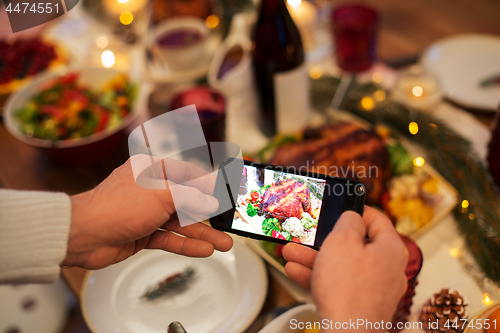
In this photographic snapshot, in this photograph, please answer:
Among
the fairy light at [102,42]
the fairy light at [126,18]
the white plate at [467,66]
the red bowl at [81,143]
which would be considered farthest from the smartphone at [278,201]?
the fairy light at [126,18]

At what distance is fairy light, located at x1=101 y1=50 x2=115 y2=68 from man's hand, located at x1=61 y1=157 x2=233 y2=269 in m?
0.72

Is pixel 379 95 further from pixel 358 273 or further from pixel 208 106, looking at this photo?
pixel 358 273

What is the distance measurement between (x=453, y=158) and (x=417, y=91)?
0.20 metres

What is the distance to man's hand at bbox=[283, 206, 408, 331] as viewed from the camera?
0.33m

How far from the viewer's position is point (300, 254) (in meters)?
0.42

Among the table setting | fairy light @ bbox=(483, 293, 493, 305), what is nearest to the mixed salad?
the table setting

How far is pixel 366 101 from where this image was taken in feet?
2.86

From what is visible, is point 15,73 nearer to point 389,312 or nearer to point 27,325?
point 27,325

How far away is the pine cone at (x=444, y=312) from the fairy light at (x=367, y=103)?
0.48m

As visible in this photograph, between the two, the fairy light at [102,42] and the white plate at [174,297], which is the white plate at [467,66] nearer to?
the white plate at [174,297]

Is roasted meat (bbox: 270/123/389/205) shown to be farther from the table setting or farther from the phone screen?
the phone screen

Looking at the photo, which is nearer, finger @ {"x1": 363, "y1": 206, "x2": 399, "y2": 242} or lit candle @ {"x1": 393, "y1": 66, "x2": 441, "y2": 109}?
finger @ {"x1": 363, "y1": 206, "x2": 399, "y2": 242}

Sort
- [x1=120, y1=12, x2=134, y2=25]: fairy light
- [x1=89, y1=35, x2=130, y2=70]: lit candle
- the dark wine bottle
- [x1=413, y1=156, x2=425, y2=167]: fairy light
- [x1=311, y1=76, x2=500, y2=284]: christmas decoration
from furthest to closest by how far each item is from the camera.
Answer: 1. [x1=120, y1=12, x2=134, y2=25]: fairy light
2. [x1=89, y1=35, x2=130, y2=70]: lit candle
3. the dark wine bottle
4. [x1=413, y1=156, x2=425, y2=167]: fairy light
5. [x1=311, y1=76, x2=500, y2=284]: christmas decoration

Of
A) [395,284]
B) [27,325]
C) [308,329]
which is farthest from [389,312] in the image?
[27,325]
